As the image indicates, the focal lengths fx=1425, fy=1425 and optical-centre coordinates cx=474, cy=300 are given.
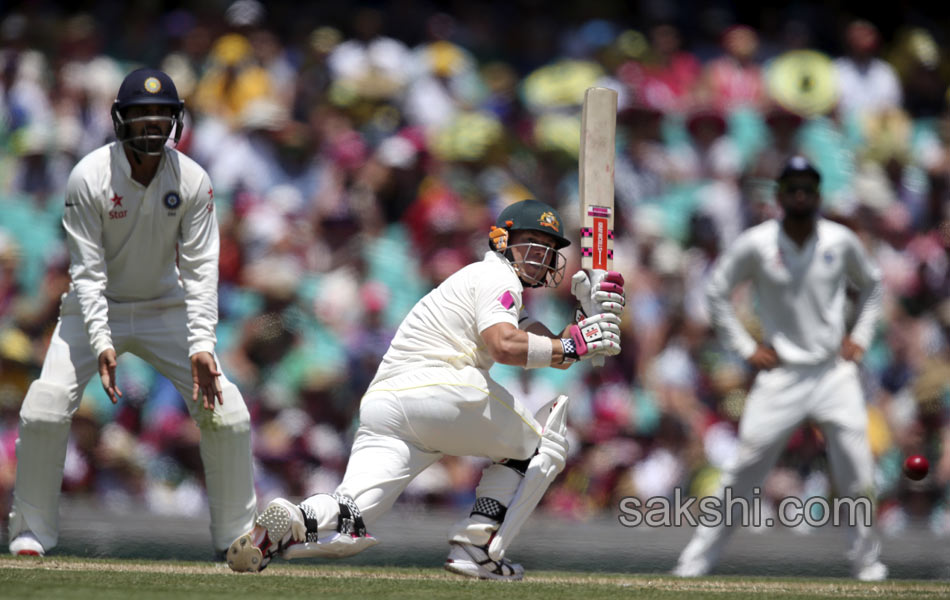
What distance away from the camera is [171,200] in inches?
236

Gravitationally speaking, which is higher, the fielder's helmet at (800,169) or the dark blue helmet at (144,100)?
the dark blue helmet at (144,100)

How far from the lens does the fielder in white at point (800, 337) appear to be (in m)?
6.66

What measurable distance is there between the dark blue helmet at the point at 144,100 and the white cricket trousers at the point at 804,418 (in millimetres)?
2984

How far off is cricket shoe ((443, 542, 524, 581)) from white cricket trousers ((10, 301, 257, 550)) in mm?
1061

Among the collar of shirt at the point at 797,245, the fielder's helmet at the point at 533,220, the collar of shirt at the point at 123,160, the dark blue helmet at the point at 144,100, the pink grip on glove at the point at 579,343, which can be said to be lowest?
the pink grip on glove at the point at 579,343

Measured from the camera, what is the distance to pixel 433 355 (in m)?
5.61

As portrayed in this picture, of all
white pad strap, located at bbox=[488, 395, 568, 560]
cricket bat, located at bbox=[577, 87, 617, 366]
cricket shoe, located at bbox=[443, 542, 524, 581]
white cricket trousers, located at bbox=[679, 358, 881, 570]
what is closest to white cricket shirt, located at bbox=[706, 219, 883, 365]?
white cricket trousers, located at bbox=[679, 358, 881, 570]

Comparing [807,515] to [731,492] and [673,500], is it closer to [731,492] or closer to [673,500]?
[673,500]

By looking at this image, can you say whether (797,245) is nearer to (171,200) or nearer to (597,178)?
(597,178)

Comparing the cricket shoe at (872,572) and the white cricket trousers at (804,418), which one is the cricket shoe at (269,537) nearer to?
the white cricket trousers at (804,418)

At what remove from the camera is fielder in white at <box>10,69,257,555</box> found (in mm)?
5867

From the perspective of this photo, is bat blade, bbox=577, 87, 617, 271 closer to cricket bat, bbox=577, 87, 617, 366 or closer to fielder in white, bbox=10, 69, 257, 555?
cricket bat, bbox=577, 87, 617, 366

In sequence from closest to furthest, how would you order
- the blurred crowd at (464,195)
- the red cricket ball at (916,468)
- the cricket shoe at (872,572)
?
the cricket shoe at (872,572), the red cricket ball at (916,468), the blurred crowd at (464,195)

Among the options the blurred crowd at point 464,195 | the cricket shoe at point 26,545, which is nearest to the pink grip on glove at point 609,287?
the cricket shoe at point 26,545
